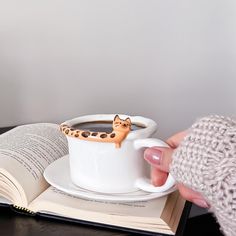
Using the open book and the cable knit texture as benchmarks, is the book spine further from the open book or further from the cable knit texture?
the cable knit texture

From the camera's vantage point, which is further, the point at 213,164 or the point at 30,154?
the point at 30,154

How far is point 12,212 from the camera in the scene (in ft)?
1.43

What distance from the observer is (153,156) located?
1.32ft

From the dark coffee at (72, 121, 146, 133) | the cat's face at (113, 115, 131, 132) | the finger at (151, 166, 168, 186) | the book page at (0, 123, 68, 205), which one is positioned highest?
the cat's face at (113, 115, 131, 132)

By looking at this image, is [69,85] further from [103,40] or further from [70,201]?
[70,201]

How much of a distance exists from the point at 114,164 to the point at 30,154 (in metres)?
0.12

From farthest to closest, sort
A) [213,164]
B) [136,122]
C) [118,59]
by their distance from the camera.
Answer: [118,59] → [136,122] → [213,164]

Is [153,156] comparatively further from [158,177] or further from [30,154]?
[30,154]

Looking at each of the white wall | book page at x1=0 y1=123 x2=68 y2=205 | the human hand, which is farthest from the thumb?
the white wall

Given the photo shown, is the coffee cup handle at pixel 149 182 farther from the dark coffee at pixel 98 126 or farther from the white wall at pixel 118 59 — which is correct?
the white wall at pixel 118 59

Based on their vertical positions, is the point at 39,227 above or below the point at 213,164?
below

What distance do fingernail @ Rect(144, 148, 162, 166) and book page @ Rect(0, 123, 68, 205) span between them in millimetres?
126

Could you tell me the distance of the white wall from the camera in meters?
0.76

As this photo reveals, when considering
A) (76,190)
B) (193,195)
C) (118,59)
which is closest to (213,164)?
Result: (193,195)
